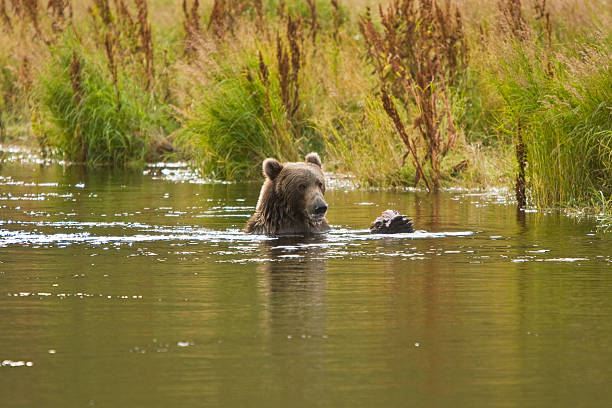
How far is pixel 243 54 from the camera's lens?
759 inches

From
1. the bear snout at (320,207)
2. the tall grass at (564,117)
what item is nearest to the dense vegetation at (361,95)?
the tall grass at (564,117)

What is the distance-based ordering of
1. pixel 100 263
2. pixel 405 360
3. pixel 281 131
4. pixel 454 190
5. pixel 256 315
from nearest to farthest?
1. pixel 405 360
2. pixel 256 315
3. pixel 100 263
4. pixel 454 190
5. pixel 281 131

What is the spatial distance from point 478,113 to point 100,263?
1033 centimetres

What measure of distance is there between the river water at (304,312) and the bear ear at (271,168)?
689 millimetres

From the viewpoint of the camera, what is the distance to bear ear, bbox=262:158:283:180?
1247cm

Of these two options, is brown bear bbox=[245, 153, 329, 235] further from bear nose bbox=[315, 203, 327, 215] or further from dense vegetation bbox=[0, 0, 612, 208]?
dense vegetation bbox=[0, 0, 612, 208]

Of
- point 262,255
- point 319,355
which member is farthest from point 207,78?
point 319,355

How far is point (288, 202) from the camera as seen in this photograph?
12391 millimetres

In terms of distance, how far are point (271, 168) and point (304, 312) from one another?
4911mm

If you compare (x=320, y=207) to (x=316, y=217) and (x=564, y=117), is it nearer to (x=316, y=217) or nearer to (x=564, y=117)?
(x=316, y=217)

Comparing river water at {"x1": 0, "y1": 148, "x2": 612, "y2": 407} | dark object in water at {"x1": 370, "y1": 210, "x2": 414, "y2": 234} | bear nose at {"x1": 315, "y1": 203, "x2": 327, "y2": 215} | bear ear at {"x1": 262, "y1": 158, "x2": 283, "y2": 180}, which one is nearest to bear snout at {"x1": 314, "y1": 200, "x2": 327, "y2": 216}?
bear nose at {"x1": 315, "y1": 203, "x2": 327, "y2": 215}

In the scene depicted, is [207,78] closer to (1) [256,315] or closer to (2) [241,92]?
(2) [241,92]

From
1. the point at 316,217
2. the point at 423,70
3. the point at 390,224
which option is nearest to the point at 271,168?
the point at 316,217

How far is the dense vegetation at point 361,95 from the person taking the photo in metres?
14.2
